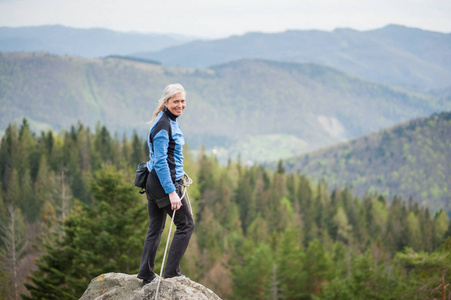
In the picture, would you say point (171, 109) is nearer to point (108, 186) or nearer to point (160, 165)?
point (160, 165)

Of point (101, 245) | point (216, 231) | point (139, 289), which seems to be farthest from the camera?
point (216, 231)

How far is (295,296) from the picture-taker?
2057 inches

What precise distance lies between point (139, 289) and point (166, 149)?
343 cm

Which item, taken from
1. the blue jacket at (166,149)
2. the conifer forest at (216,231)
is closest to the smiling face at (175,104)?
the blue jacket at (166,149)

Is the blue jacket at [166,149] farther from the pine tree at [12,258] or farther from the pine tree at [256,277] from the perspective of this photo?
the pine tree at [256,277]

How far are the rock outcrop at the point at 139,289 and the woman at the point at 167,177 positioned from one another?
484mm

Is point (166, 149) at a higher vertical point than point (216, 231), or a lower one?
higher

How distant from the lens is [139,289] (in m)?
11.2

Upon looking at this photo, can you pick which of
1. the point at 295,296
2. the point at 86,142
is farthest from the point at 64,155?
the point at 295,296

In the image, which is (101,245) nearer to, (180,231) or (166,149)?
(180,231)

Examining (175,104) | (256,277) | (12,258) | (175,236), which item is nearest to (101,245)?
(175,236)

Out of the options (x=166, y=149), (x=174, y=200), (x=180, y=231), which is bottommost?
(x=180, y=231)

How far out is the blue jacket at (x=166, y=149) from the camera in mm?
10078

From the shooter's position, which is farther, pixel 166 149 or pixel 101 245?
pixel 101 245
